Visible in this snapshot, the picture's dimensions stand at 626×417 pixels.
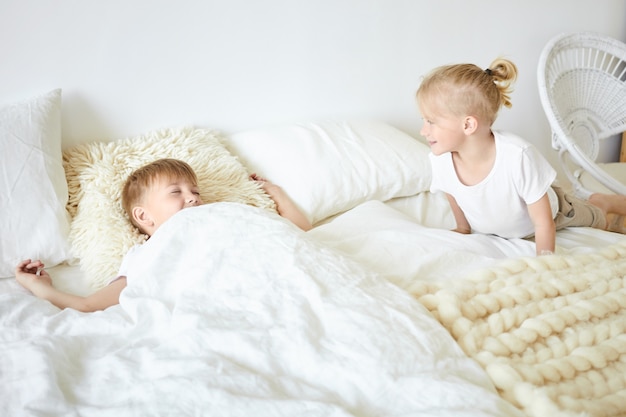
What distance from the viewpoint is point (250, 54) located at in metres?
1.76

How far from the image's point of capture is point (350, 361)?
2.69ft

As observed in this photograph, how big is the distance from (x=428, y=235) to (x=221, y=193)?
56 cm

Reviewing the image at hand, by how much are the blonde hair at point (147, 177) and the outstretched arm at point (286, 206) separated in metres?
0.26

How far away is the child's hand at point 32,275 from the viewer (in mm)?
1232

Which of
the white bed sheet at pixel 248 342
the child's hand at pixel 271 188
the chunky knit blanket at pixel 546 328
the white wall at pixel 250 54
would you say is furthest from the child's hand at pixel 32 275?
the chunky knit blanket at pixel 546 328

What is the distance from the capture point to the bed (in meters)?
0.77

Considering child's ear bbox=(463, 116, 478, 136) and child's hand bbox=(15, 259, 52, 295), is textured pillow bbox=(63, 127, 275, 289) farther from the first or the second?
child's ear bbox=(463, 116, 478, 136)

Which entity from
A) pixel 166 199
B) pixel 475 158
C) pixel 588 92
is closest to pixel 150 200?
pixel 166 199

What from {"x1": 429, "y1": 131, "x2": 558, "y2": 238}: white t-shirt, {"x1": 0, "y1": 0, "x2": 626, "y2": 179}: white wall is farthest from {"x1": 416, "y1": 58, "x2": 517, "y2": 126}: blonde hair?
{"x1": 0, "y1": 0, "x2": 626, "y2": 179}: white wall

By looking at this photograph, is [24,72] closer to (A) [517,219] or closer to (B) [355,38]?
(B) [355,38]

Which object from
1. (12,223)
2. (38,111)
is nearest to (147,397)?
(12,223)

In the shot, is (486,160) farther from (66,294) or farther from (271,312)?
(66,294)

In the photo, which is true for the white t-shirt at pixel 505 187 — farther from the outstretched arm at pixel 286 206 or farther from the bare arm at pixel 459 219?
the outstretched arm at pixel 286 206

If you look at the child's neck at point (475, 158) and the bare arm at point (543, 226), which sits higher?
the child's neck at point (475, 158)
